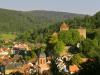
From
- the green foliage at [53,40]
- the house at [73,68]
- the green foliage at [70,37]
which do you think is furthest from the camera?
the green foliage at [70,37]

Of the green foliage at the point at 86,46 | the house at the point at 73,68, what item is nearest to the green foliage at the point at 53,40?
the green foliage at the point at 86,46

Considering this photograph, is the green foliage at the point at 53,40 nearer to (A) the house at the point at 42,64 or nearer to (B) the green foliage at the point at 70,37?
(B) the green foliage at the point at 70,37

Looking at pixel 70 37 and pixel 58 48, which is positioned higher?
pixel 70 37

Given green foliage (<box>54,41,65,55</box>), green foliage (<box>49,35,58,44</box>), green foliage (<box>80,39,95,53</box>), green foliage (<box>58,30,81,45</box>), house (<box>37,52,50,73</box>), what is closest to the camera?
house (<box>37,52,50,73</box>)

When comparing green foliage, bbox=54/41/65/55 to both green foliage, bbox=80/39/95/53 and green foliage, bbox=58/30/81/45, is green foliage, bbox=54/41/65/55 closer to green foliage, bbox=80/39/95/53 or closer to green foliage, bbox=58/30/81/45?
green foliage, bbox=80/39/95/53

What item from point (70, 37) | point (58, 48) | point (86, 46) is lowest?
point (58, 48)

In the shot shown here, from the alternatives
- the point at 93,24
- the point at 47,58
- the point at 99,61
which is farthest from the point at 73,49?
the point at 93,24

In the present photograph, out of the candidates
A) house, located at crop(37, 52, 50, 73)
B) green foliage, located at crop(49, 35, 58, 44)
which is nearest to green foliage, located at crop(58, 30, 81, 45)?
green foliage, located at crop(49, 35, 58, 44)

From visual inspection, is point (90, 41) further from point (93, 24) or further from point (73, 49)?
point (93, 24)

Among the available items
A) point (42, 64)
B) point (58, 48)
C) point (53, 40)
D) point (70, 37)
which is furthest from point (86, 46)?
point (42, 64)

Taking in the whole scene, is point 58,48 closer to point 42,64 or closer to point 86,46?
point 86,46

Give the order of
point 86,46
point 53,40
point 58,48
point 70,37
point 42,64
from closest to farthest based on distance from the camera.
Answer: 1. point 42,64
2. point 86,46
3. point 58,48
4. point 53,40
5. point 70,37
